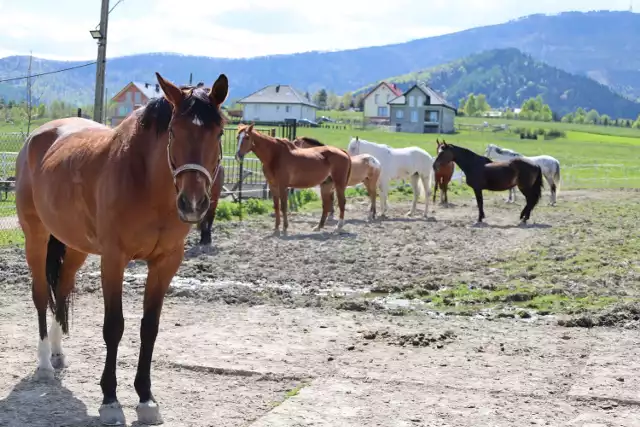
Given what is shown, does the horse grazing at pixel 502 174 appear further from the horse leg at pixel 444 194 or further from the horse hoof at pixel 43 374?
the horse hoof at pixel 43 374

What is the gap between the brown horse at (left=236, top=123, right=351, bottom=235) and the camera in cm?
1468

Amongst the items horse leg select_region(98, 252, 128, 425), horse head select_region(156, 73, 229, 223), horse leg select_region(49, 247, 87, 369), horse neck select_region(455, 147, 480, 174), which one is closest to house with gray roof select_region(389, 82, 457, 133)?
horse neck select_region(455, 147, 480, 174)

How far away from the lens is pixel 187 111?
432 centimetres

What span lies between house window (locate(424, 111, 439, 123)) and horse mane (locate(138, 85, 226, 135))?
323 ft

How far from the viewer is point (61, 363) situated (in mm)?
5727

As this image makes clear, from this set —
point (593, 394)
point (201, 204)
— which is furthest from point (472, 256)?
point (201, 204)

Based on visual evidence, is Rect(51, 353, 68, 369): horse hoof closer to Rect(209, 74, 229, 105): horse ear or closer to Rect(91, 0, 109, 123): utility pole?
Rect(209, 74, 229, 105): horse ear

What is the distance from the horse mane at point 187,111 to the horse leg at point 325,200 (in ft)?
35.9

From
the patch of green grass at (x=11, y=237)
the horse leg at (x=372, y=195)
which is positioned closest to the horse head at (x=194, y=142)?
the patch of green grass at (x=11, y=237)

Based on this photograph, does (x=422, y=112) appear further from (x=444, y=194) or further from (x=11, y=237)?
(x=11, y=237)

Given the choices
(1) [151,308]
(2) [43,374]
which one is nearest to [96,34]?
(2) [43,374]

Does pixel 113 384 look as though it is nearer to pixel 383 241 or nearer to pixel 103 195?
pixel 103 195

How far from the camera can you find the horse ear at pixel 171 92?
4.31 metres

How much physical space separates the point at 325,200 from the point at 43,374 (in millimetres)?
10801
